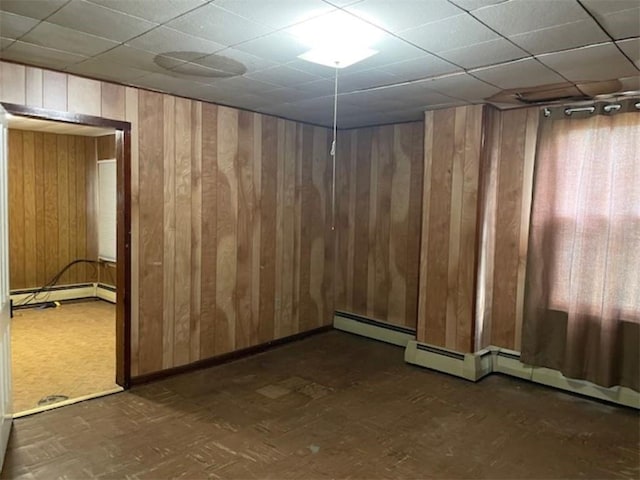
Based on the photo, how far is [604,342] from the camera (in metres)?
3.50

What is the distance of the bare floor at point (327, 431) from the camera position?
2.62 meters

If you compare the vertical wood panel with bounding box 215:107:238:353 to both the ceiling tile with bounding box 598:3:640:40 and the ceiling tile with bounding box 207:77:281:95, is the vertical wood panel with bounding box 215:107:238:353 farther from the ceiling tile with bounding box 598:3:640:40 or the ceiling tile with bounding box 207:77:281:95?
the ceiling tile with bounding box 598:3:640:40

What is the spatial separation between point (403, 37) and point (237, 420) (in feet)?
8.62

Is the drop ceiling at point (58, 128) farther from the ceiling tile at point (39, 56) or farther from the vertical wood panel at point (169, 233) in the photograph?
the ceiling tile at point (39, 56)

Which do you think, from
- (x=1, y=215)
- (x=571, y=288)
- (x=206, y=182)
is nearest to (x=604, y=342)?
(x=571, y=288)

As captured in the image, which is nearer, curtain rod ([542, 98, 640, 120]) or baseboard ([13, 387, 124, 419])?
baseboard ([13, 387, 124, 419])

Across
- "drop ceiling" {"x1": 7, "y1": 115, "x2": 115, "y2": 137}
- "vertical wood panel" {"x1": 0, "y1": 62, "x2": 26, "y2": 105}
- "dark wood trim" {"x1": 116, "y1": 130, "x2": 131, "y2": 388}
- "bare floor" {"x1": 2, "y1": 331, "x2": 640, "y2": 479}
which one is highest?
"drop ceiling" {"x1": 7, "y1": 115, "x2": 115, "y2": 137}

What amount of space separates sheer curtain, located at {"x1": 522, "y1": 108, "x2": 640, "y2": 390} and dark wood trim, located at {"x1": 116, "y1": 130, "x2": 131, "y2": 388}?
3.32m

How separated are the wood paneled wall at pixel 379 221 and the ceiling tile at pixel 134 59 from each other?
2.71 meters

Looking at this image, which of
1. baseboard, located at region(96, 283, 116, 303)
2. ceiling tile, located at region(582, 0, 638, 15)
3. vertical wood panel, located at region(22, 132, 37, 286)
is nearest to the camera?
ceiling tile, located at region(582, 0, 638, 15)

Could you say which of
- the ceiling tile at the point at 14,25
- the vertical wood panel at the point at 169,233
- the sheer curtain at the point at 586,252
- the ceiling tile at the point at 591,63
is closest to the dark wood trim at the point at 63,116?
the vertical wood panel at the point at 169,233

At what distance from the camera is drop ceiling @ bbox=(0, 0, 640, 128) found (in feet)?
6.73

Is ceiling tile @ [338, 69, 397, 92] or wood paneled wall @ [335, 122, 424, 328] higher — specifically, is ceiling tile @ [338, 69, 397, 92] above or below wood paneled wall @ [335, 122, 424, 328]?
above

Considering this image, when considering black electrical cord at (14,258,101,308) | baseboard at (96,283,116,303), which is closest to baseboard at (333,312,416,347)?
baseboard at (96,283,116,303)
